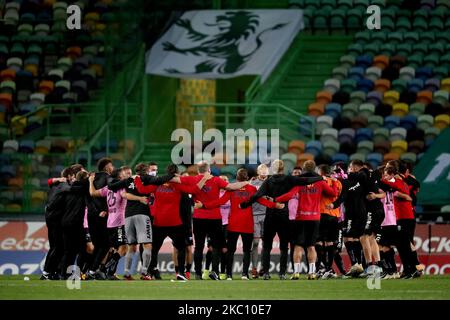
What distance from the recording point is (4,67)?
3759cm

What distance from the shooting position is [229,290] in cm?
2197

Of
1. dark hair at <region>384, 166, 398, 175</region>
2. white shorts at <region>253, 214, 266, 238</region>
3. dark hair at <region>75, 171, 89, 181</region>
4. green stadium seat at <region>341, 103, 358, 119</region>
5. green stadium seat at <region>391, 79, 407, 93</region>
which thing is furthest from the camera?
green stadium seat at <region>391, 79, 407, 93</region>

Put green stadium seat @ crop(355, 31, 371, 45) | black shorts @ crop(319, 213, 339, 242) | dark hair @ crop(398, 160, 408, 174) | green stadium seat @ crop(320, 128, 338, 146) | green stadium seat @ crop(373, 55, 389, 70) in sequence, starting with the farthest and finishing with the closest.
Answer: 1. green stadium seat @ crop(355, 31, 371, 45)
2. green stadium seat @ crop(373, 55, 389, 70)
3. green stadium seat @ crop(320, 128, 338, 146)
4. black shorts @ crop(319, 213, 339, 242)
5. dark hair @ crop(398, 160, 408, 174)

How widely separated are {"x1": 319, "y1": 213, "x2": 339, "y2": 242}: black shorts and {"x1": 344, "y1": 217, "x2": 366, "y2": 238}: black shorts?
13.4 inches

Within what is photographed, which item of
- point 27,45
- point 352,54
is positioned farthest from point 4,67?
point 352,54

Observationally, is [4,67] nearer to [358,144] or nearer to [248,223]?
[358,144]

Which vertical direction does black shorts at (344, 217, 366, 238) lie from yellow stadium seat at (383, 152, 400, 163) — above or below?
below

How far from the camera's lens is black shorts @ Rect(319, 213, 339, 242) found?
2680 cm

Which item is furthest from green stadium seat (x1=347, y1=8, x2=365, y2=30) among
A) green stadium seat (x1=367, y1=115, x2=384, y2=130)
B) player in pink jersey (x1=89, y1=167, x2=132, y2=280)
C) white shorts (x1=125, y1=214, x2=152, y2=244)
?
white shorts (x1=125, y1=214, x2=152, y2=244)

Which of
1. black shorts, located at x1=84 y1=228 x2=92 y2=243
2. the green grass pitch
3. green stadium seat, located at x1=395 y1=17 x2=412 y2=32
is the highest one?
green stadium seat, located at x1=395 y1=17 x2=412 y2=32

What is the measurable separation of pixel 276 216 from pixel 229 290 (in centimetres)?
501

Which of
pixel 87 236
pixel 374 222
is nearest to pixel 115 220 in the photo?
pixel 87 236

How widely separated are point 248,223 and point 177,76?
36.5ft

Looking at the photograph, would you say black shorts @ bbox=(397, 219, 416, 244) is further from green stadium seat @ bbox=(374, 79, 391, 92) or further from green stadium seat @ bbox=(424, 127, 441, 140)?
green stadium seat @ bbox=(374, 79, 391, 92)
